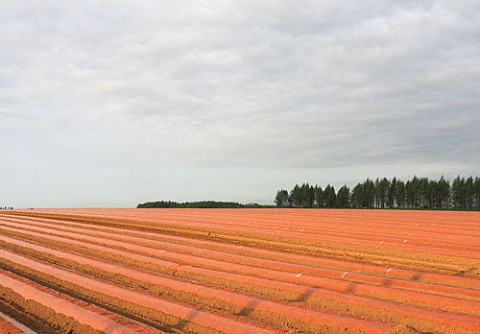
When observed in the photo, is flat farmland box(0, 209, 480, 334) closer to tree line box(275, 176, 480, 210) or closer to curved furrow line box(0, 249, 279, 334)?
curved furrow line box(0, 249, 279, 334)

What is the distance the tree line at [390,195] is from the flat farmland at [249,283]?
43564 millimetres

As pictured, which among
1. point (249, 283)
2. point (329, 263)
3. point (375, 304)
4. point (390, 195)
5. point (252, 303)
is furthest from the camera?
point (390, 195)

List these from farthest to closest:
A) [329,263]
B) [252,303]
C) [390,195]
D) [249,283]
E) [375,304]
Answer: [390,195]
[329,263]
[249,283]
[252,303]
[375,304]

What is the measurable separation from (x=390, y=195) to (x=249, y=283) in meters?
53.1

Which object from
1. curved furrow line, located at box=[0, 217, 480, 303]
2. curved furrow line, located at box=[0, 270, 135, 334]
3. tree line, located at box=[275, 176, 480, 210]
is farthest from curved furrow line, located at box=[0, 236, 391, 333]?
tree line, located at box=[275, 176, 480, 210]

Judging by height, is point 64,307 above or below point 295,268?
below

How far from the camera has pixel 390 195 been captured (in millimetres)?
55406

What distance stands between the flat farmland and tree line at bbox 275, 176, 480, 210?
43.6 m

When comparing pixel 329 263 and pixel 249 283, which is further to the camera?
pixel 329 263

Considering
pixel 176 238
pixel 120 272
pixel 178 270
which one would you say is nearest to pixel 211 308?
pixel 178 270

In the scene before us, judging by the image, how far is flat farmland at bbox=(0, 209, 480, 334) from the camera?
14.5 ft

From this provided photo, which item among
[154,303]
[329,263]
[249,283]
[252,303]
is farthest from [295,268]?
[154,303]

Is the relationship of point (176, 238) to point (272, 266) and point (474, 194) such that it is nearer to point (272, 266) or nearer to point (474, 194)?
point (272, 266)

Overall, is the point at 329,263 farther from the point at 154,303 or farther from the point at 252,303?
the point at 154,303
